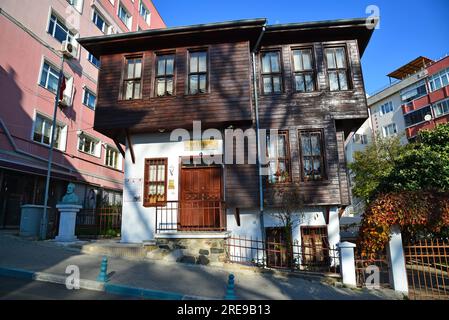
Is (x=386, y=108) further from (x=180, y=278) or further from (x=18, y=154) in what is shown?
(x=18, y=154)

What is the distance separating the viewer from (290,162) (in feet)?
35.1

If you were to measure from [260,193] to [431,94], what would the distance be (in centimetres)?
2871

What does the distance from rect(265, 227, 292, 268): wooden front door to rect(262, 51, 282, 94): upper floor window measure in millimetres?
5335

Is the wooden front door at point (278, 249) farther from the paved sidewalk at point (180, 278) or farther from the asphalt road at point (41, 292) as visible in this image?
the asphalt road at point (41, 292)

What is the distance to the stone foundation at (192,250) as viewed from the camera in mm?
8883

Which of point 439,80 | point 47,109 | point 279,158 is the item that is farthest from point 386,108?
point 47,109

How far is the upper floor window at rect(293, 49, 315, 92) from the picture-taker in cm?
1137

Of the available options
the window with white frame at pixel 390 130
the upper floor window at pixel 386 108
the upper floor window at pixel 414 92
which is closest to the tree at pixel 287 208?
the upper floor window at pixel 414 92

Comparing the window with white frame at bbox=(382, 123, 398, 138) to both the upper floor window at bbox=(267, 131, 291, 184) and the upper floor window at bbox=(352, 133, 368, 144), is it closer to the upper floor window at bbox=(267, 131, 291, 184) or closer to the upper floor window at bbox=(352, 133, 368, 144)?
the upper floor window at bbox=(352, 133, 368, 144)

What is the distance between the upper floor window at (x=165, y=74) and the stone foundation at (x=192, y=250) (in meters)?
5.61

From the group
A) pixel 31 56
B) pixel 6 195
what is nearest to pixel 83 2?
pixel 31 56

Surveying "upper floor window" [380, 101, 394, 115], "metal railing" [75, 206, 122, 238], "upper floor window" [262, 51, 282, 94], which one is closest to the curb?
"metal railing" [75, 206, 122, 238]

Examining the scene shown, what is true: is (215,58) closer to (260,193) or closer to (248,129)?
(248,129)

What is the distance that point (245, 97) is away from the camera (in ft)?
34.9
